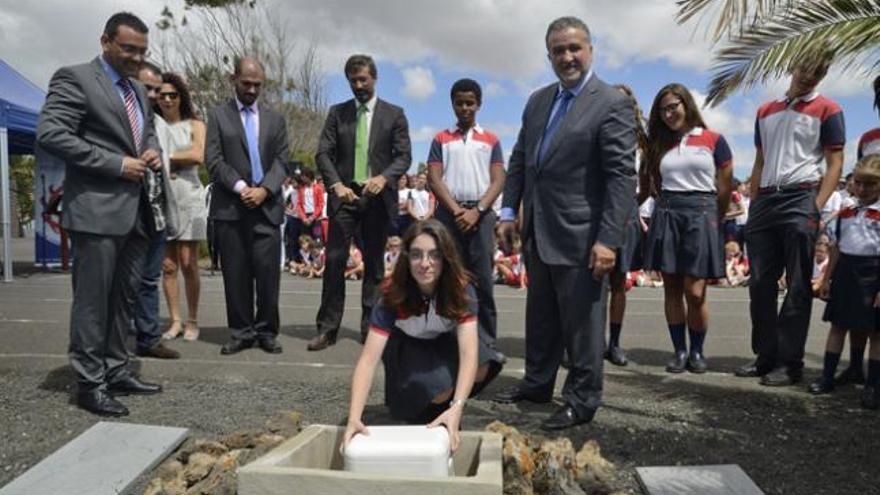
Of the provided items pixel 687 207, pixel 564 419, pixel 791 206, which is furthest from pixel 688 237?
pixel 564 419

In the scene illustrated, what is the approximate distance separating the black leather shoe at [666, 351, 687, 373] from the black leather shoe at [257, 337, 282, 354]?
115 inches

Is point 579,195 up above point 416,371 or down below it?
above

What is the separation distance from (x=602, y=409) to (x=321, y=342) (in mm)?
2491

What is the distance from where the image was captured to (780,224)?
4.90m

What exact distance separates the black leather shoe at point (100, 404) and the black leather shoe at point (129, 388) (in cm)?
29

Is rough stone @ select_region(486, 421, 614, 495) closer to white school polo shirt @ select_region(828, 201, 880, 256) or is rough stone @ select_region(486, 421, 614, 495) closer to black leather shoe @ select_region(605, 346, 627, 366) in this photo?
black leather shoe @ select_region(605, 346, 627, 366)

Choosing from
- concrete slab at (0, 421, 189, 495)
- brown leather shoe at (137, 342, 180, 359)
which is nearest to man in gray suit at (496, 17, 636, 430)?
concrete slab at (0, 421, 189, 495)

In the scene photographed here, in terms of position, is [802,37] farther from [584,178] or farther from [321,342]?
[321,342]

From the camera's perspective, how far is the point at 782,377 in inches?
190

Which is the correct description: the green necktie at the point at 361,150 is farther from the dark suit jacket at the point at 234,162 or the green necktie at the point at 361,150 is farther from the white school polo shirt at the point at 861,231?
the white school polo shirt at the point at 861,231

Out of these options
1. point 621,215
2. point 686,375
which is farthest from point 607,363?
point 621,215

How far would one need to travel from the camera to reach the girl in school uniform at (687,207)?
500 cm

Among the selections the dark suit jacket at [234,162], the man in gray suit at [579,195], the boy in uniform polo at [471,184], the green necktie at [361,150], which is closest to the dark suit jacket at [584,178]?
the man in gray suit at [579,195]

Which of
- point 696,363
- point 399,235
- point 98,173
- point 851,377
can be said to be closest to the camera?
point 98,173
